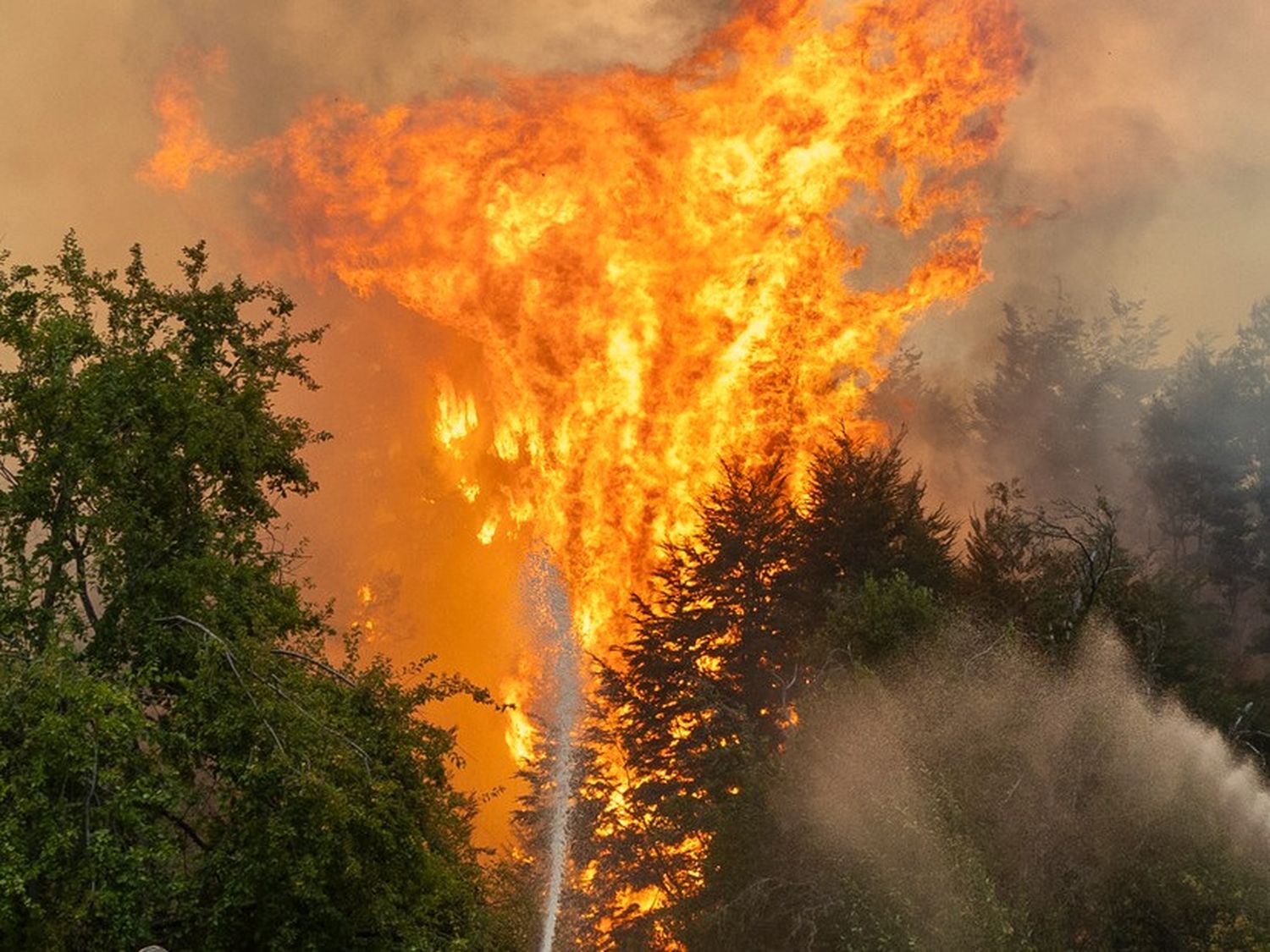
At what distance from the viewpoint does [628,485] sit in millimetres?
48531

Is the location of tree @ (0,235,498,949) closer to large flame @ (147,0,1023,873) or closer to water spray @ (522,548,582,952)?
water spray @ (522,548,582,952)

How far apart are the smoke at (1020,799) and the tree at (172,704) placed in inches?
318

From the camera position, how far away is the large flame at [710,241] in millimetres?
47375

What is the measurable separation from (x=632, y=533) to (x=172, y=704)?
1247 inches

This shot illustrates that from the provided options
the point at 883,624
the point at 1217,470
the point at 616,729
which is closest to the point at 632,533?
the point at 616,729

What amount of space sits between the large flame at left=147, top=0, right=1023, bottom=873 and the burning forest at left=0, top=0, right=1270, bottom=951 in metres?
0.23

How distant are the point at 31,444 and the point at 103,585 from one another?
2441 mm

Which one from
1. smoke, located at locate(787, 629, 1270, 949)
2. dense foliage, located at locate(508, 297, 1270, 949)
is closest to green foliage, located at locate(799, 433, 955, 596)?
dense foliage, located at locate(508, 297, 1270, 949)

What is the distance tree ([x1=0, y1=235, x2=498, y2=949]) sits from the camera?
44.0 ft

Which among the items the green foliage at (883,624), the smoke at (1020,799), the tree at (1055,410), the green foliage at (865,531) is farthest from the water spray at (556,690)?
the tree at (1055,410)

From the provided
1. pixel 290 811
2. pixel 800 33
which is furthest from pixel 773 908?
pixel 800 33

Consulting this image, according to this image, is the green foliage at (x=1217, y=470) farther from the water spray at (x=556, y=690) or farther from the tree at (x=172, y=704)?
the tree at (x=172, y=704)

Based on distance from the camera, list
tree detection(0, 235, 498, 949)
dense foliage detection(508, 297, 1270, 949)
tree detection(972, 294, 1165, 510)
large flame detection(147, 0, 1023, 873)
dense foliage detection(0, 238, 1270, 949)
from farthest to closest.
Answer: tree detection(972, 294, 1165, 510), large flame detection(147, 0, 1023, 873), dense foliage detection(508, 297, 1270, 949), dense foliage detection(0, 238, 1270, 949), tree detection(0, 235, 498, 949)

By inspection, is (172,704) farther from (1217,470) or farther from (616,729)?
(1217,470)
